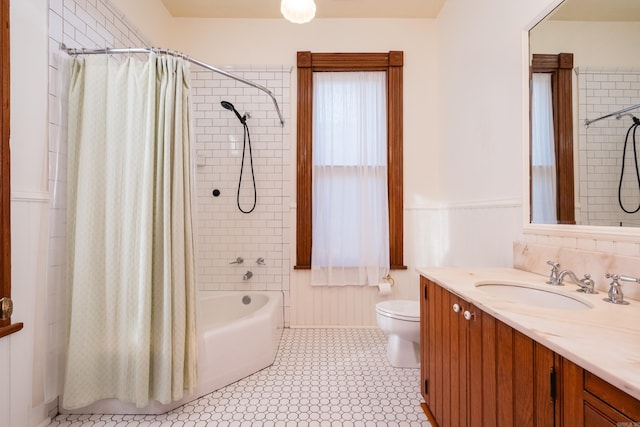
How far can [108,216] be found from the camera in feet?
4.97

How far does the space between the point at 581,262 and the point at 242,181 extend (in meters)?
2.41

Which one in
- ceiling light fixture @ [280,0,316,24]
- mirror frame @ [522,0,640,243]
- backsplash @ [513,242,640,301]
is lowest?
backsplash @ [513,242,640,301]

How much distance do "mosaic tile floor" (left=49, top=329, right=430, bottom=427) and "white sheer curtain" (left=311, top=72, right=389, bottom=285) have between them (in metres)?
0.77

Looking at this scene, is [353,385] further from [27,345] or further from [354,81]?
[354,81]

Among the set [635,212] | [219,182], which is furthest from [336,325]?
[635,212]

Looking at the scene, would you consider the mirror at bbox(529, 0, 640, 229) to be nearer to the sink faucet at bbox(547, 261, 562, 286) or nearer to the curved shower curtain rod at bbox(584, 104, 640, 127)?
the curved shower curtain rod at bbox(584, 104, 640, 127)

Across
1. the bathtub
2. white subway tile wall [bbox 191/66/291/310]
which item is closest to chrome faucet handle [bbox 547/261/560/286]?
the bathtub

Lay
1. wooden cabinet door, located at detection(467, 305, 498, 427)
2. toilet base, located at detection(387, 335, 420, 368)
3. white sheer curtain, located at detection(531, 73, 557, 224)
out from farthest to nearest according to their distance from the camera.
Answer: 1. toilet base, located at detection(387, 335, 420, 368)
2. white sheer curtain, located at detection(531, 73, 557, 224)
3. wooden cabinet door, located at detection(467, 305, 498, 427)

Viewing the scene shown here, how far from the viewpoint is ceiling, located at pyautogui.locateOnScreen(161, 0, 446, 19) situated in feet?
8.20

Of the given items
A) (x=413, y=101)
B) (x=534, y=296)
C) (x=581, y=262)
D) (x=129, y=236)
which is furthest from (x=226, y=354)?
(x=413, y=101)

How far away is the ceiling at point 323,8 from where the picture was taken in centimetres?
250

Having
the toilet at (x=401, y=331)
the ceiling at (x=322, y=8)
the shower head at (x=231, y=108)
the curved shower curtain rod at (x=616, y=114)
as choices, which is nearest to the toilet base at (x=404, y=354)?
the toilet at (x=401, y=331)

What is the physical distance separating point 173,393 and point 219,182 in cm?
174

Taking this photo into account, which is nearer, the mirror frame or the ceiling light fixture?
the mirror frame
